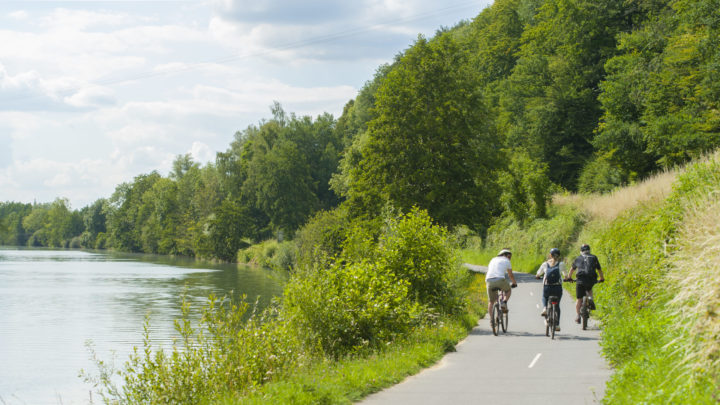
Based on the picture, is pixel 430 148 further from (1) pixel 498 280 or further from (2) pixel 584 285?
(2) pixel 584 285

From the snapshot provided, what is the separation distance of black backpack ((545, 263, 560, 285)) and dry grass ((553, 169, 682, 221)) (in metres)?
5.90

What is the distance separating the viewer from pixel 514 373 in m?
10.8

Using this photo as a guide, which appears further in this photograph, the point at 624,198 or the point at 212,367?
the point at 624,198

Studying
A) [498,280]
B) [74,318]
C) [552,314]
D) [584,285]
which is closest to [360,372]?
[552,314]

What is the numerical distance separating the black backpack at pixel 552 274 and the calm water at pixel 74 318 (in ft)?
18.7

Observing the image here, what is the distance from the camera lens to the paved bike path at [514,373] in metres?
8.97

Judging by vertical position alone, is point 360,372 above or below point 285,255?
above

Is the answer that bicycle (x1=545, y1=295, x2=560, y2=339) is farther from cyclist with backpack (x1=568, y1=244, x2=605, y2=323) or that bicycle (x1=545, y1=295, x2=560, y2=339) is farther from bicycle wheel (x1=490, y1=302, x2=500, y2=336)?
bicycle wheel (x1=490, y1=302, x2=500, y2=336)

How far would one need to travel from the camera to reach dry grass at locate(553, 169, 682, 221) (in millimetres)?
23837

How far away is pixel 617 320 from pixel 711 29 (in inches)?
1184

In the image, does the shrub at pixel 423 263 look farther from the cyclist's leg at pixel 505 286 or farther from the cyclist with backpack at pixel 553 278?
the cyclist with backpack at pixel 553 278

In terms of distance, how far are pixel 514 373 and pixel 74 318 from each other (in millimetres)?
26636

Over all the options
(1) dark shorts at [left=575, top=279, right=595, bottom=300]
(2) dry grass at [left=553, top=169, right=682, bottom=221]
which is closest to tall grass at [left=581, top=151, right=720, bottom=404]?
(1) dark shorts at [left=575, top=279, right=595, bottom=300]

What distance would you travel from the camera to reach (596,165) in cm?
4875
